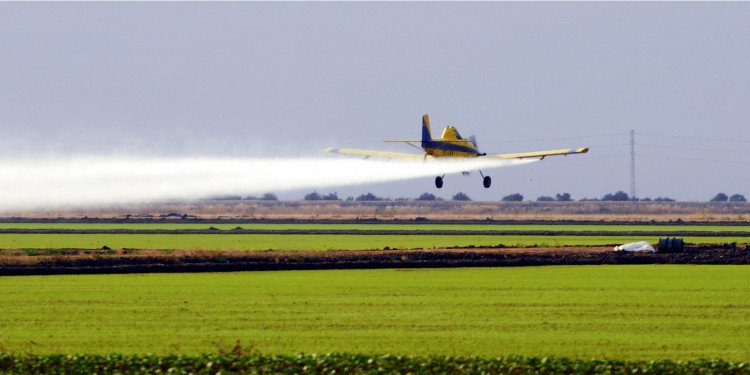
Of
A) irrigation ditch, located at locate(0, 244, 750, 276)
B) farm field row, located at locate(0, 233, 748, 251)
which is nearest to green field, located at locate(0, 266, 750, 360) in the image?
irrigation ditch, located at locate(0, 244, 750, 276)

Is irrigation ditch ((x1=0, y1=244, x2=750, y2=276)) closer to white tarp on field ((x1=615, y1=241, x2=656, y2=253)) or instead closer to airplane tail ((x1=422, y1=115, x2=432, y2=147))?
white tarp on field ((x1=615, y1=241, x2=656, y2=253))

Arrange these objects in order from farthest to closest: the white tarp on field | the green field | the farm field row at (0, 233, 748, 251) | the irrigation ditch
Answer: the farm field row at (0, 233, 748, 251) < the white tarp on field < the irrigation ditch < the green field

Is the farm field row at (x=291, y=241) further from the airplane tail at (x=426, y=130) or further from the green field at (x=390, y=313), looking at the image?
the green field at (x=390, y=313)

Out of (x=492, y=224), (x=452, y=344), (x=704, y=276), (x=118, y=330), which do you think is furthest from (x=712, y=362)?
(x=492, y=224)

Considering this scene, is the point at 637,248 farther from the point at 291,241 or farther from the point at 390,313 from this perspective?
the point at 390,313

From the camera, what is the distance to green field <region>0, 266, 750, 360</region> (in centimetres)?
2881

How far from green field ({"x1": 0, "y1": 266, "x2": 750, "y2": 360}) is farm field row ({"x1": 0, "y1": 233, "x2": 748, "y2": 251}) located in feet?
64.1

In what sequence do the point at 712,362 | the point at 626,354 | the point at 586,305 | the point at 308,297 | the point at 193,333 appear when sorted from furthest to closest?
the point at 308,297 < the point at 586,305 < the point at 193,333 < the point at 626,354 < the point at 712,362

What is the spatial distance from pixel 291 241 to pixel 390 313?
39.6 meters

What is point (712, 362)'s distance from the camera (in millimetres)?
25562

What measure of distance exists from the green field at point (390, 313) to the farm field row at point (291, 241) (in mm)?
19547

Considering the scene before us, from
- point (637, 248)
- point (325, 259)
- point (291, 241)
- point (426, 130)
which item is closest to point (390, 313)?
point (325, 259)

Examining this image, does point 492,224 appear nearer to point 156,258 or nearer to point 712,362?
point 156,258

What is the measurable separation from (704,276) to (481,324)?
62.5 feet
